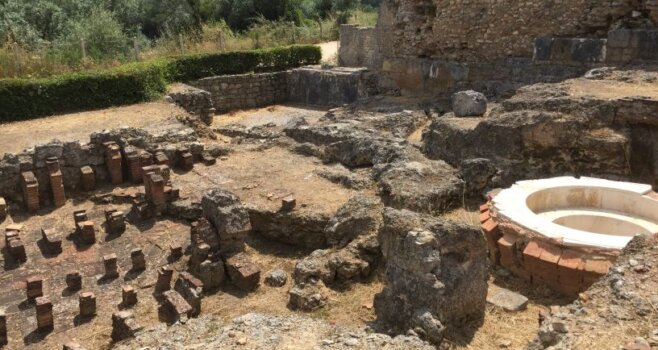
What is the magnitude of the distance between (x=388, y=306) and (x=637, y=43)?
7.97 meters

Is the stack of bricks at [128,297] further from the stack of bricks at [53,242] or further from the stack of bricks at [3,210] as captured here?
the stack of bricks at [3,210]

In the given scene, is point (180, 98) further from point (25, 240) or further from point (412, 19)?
point (25, 240)

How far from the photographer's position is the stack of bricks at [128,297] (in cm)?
648

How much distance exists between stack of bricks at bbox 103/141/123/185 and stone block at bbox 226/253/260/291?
3.93 m

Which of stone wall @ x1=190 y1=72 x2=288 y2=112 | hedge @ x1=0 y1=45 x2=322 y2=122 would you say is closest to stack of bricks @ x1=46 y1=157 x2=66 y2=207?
hedge @ x1=0 y1=45 x2=322 y2=122

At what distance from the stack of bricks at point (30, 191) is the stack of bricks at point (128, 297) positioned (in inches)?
134

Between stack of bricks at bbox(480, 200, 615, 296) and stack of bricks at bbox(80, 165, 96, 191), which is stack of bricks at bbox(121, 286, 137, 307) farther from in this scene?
stack of bricks at bbox(480, 200, 615, 296)

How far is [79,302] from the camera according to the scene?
637 cm

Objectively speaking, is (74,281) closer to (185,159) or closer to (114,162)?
(114,162)

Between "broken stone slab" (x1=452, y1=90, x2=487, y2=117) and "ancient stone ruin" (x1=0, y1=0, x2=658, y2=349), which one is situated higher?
"broken stone slab" (x1=452, y1=90, x2=487, y2=117)

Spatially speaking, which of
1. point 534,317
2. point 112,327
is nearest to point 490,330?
point 534,317

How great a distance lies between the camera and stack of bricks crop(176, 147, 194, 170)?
10.5m

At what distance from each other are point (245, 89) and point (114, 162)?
35.7ft

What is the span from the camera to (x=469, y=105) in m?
9.84
